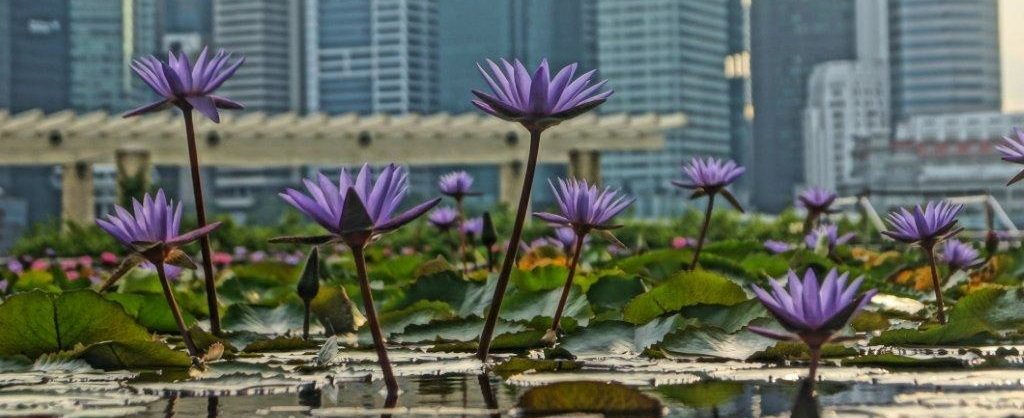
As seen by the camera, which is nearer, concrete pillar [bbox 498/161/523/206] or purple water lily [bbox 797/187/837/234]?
purple water lily [bbox 797/187/837/234]

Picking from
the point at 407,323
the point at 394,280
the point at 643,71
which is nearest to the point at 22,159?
the point at 394,280

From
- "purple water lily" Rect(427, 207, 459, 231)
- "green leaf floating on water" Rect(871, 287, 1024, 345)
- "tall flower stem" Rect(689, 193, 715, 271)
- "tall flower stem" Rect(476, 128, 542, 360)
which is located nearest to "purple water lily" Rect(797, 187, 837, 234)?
"tall flower stem" Rect(689, 193, 715, 271)

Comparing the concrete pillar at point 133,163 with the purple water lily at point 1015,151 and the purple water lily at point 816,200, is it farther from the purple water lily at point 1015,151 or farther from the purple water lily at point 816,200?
the purple water lily at point 1015,151

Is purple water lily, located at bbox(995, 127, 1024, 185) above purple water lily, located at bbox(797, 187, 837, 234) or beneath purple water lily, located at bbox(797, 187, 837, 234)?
above

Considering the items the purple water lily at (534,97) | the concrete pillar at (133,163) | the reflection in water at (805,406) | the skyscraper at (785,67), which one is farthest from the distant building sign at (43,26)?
the reflection in water at (805,406)

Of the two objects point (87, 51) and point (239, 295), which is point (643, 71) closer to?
point (87, 51)

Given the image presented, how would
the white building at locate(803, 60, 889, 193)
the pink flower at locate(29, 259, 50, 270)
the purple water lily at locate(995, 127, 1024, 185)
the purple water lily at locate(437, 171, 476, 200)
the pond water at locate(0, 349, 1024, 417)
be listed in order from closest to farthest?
the pond water at locate(0, 349, 1024, 417) → the purple water lily at locate(995, 127, 1024, 185) → the purple water lily at locate(437, 171, 476, 200) → the pink flower at locate(29, 259, 50, 270) → the white building at locate(803, 60, 889, 193)

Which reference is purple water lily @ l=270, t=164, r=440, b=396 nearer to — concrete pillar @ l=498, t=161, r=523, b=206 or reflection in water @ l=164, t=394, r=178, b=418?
reflection in water @ l=164, t=394, r=178, b=418
